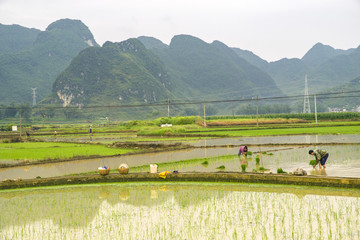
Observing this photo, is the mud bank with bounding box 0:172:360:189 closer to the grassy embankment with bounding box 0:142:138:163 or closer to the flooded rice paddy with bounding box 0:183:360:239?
the flooded rice paddy with bounding box 0:183:360:239

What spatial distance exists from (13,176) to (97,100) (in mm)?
171589

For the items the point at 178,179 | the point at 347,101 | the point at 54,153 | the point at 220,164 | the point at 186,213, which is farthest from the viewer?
the point at 347,101

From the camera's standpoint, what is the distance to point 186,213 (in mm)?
9156

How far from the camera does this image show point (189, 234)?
7633 mm

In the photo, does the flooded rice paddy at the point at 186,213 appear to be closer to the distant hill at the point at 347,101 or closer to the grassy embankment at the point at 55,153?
the grassy embankment at the point at 55,153

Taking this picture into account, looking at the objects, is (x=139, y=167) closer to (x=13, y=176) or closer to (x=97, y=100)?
(x=13, y=176)

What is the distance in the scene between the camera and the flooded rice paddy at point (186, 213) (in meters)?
7.71

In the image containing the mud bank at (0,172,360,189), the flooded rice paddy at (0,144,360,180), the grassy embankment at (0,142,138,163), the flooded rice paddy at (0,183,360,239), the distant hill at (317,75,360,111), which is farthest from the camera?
the distant hill at (317,75,360,111)

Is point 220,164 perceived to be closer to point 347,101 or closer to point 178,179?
point 178,179

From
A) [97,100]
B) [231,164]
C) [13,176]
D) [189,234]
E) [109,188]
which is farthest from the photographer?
[97,100]

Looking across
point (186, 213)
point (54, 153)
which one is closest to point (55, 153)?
point (54, 153)

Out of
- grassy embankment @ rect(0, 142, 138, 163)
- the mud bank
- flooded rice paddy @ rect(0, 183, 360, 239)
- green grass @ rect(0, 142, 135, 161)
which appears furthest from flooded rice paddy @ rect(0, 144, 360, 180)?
flooded rice paddy @ rect(0, 183, 360, 239)

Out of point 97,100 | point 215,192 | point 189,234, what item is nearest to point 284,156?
point 215,192

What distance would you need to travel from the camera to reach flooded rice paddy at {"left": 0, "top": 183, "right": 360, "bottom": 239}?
771 centimetres
